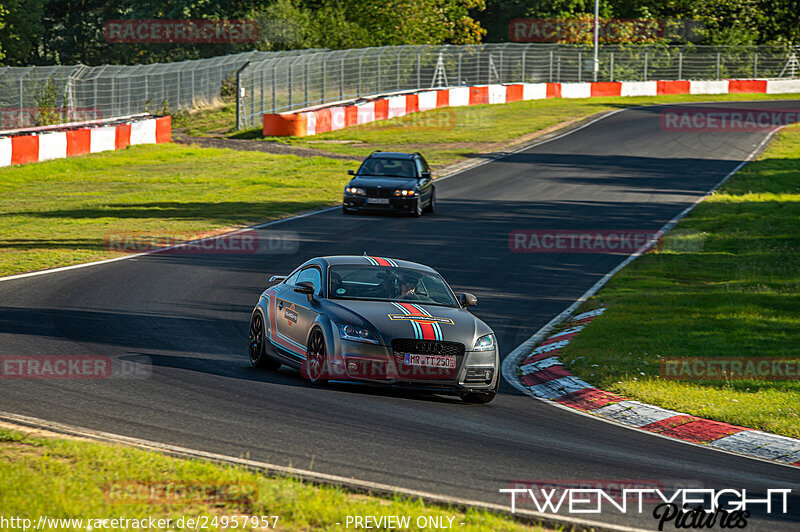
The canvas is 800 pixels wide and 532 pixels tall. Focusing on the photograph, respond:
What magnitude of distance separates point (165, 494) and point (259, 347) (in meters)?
5.65

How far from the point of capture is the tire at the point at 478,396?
10523mm

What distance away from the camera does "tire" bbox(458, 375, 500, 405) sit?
34.5 feet

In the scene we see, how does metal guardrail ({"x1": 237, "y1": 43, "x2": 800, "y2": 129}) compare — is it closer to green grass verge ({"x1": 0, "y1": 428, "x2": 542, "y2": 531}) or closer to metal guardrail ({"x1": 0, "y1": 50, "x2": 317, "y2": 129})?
metal guardrail ({"x1": 0, "y1": 50, "x2": 317, "y2": 129})

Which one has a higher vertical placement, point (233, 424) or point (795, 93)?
point (795, 93)

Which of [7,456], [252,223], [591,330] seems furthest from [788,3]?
[7,456]

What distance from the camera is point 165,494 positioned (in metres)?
6.19

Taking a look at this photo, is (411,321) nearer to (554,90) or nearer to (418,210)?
(418,210)

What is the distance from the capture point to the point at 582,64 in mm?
62406

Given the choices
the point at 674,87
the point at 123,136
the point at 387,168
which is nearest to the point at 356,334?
the point at 387,168

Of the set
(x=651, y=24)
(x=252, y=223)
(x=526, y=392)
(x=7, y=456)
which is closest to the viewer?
(x=7, y=456)

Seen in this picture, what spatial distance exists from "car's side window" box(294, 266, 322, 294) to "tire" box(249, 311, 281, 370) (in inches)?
26.7

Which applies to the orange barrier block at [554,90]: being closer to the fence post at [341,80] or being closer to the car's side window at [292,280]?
the fence post at [341,80]

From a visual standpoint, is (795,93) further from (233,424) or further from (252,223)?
(233,424)

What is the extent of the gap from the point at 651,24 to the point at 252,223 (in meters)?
53.0
